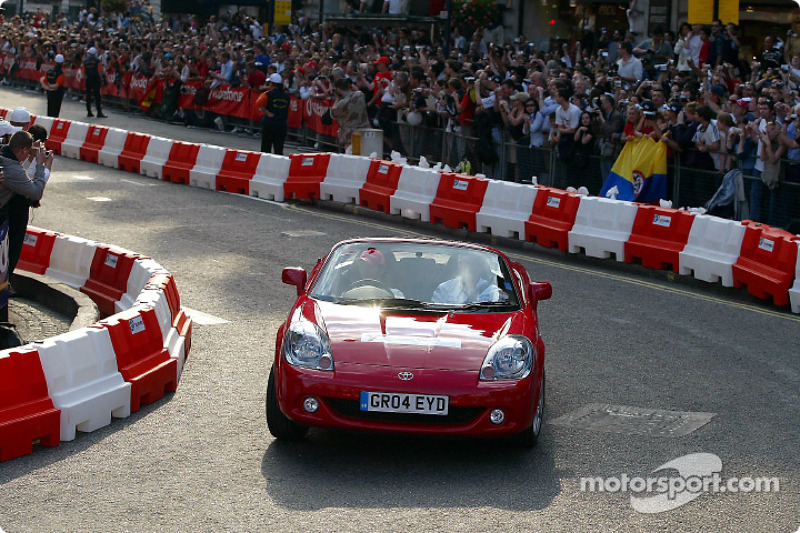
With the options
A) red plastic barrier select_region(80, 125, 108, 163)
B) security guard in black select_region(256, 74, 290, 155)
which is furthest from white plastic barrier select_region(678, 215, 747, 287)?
red plastic barrier select_region(80, 125, 108, 163)

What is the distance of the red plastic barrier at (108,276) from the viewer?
35.0 ft

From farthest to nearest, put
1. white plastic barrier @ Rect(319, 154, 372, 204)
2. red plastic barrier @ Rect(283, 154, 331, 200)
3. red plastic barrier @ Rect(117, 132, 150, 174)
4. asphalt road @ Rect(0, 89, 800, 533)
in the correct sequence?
red plastic barrier @ Rect(117, 132, 150, 174)
red plastic barrier @ Rect(283, 154, 331, 200)
white plastic barrier @ Rect(319, 154, 372, 204)
asphalt road @ Rect(0, 89, 800, 533)

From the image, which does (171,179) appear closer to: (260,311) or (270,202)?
(270,202)

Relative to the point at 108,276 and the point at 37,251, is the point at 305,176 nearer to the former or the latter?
the point at 37,251

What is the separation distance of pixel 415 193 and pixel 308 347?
35.1ft

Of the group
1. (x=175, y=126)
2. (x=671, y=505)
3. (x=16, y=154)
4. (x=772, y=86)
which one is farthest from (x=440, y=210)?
(x=175, y=126)

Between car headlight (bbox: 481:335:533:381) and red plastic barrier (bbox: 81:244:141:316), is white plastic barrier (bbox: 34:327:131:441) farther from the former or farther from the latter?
red plastic barrier (bbox: 81:244:141:316)

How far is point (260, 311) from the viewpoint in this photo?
10906 millimetres

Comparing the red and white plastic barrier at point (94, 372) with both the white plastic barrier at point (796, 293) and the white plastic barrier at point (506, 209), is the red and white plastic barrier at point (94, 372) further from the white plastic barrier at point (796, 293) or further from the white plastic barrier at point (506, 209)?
the white plastic barrier at point (506, 209)

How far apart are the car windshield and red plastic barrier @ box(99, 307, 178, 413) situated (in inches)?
47.8

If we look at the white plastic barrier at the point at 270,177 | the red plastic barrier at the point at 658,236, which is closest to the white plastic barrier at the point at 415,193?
the white plastic barrier at the point at 270,177

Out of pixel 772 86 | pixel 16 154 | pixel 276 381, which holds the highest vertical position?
pixel 772 86

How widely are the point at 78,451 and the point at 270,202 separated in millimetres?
12394

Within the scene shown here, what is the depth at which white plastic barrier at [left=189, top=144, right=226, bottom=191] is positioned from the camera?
20.5 meters
